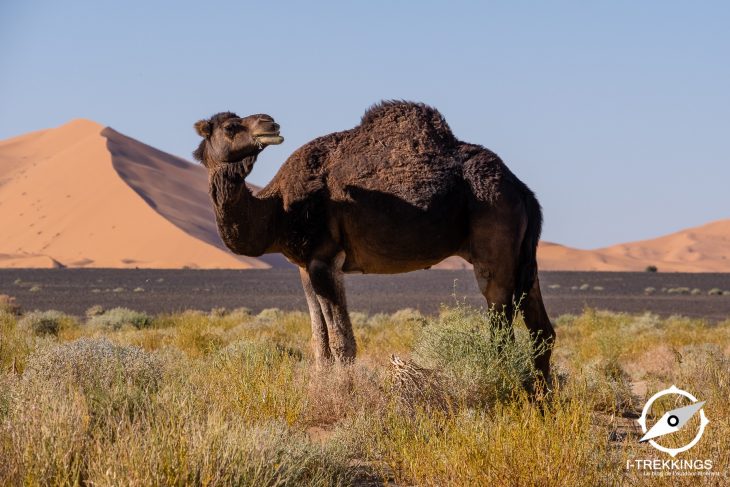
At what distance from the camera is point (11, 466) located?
531cm

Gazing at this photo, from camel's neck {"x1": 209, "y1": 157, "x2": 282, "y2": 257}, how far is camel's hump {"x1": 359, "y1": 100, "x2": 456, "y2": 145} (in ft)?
4.63

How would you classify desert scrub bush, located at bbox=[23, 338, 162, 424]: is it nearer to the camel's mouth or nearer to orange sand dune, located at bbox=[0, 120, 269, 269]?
the camel's mouth

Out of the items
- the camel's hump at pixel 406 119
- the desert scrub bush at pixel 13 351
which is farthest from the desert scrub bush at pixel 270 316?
the camel's hump at pixel 406 119

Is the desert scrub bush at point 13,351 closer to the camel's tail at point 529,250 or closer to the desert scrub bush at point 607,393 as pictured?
the camel's tail at point 529,250

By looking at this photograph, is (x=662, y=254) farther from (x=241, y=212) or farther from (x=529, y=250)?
(x=241, y=212)

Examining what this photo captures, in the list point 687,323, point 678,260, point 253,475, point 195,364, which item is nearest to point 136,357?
point 195,364

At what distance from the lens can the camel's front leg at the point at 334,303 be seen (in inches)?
356

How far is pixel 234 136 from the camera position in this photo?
8.62 m

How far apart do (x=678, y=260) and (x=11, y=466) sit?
158 m

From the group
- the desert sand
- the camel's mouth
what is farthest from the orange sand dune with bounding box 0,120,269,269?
the camel's mouth

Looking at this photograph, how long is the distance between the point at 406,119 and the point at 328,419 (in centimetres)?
313

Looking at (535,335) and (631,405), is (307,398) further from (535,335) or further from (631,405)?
(631,405)

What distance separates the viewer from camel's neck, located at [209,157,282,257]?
8.66m

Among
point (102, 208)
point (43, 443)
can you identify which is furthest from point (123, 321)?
point (102, 208)
